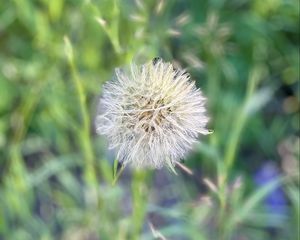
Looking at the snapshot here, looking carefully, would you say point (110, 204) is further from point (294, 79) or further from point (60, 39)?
point (294, 79)

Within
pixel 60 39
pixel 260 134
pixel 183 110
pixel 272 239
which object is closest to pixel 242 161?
pixel 260 134

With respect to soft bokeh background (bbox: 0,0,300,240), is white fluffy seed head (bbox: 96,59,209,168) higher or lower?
lower

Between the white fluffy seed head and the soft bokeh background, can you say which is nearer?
the white fluffy seed head

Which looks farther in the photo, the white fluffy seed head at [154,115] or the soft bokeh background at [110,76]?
the soft bokeh background at [110,76]

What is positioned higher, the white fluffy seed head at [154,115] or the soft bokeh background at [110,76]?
the soft bokeh background at [110,76]
